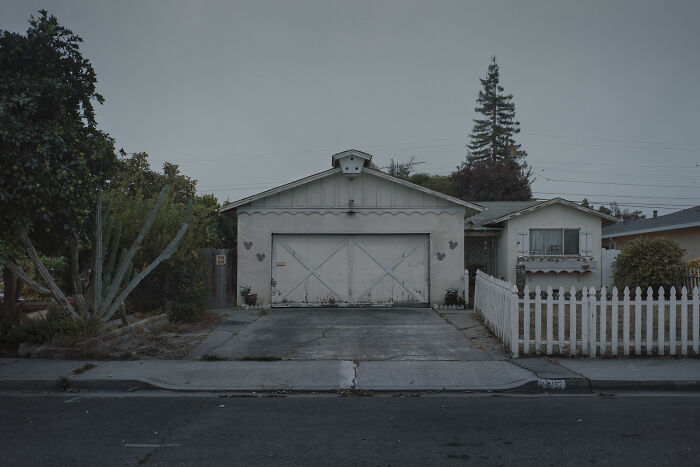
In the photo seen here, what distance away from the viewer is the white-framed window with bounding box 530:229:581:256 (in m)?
19.0

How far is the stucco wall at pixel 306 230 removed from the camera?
604 inches

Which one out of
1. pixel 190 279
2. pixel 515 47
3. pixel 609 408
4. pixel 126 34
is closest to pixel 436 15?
pixel 515 47

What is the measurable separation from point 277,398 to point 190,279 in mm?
6784

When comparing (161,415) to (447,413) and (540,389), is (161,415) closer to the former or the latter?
(447,413)

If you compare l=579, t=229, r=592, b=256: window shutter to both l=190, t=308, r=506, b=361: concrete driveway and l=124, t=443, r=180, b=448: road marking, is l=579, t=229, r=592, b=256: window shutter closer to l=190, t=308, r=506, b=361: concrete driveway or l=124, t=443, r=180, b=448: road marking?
l=190, t=308, r=506, b=361: concrete driveway

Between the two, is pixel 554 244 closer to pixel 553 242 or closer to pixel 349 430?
pixel 553 242

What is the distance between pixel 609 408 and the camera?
5.95 meters

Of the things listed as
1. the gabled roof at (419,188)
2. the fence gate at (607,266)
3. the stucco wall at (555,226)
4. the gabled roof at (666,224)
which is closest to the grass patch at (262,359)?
the gabled roof at (419,188)

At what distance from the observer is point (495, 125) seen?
53625mm

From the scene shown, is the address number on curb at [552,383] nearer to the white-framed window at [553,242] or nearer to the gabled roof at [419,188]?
the gabled roof at [419,188]

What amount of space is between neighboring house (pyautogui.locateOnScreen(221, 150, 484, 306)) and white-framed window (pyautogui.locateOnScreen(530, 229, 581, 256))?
477 cm

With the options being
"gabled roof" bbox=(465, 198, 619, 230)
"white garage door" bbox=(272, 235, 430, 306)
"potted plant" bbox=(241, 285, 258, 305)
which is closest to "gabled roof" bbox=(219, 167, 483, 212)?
"white garage door" bbox=(272, 235, 430, 306)

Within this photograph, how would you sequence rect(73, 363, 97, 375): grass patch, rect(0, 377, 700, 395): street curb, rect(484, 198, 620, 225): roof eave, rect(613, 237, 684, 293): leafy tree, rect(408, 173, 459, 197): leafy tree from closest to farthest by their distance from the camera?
rect(0, 377, 700, 395): street curb → rect(73, 363, 97, 375): grass patch → rect(613, 237, 684, 293): leafy tree → rect(484, 198, 620, 225): roof eave → rect(408, 173, 459, 197): leafy tree

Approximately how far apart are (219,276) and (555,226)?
1178 cm
